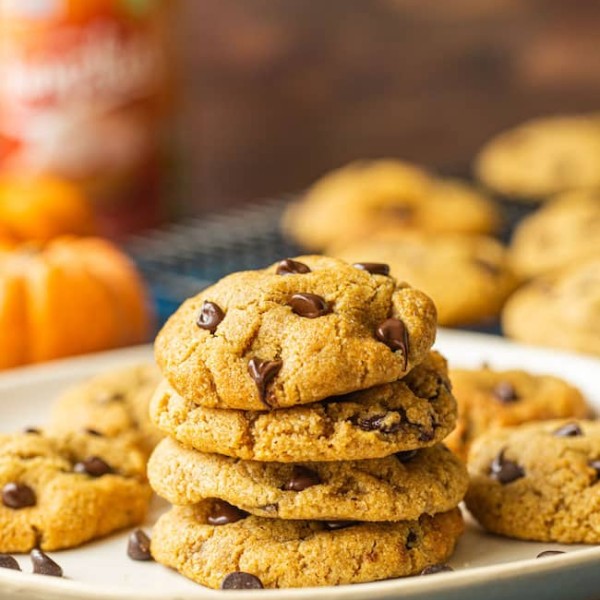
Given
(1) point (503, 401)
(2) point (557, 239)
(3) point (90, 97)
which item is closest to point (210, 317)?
(1) point (503, 401)

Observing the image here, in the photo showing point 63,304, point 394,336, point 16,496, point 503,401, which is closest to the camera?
point 394,336

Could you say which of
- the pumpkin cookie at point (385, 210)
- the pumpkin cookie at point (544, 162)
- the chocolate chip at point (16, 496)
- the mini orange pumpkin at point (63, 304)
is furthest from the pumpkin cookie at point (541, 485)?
the pumpkin cookie at point (544, 162)

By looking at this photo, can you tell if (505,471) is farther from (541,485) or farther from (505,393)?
(505,393)

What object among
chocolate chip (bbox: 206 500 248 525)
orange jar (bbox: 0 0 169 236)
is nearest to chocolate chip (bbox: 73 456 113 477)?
chocolate chip (bbox: 206 500 248 525)

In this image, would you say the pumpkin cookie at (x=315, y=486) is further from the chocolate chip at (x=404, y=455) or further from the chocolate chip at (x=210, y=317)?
the chocolate chip at (x=210, y=317)

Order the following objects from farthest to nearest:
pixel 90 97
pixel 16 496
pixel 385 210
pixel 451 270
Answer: pixel 90 97
pixel 385 210
pixel 451 270
pixel 16 496
